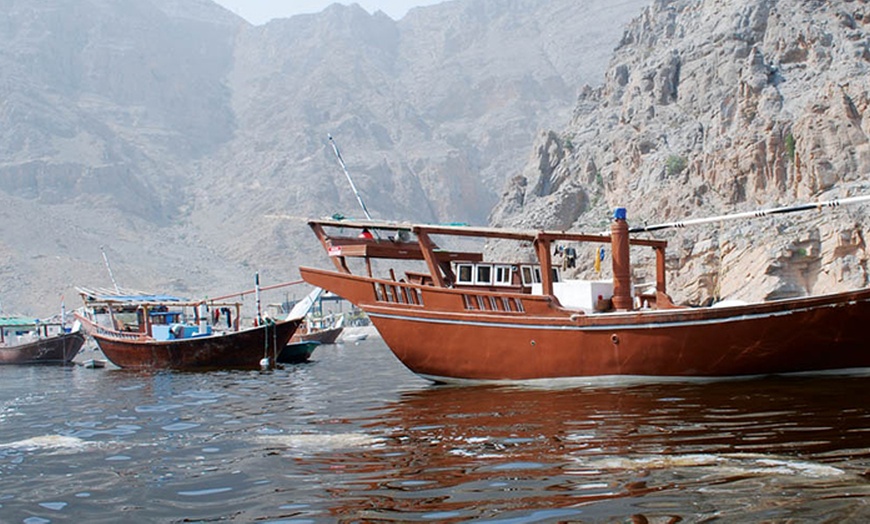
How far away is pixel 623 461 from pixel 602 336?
962cm

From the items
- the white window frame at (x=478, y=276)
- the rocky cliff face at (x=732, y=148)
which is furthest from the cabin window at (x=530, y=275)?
the rocky cliff face at (x=732, y=148)

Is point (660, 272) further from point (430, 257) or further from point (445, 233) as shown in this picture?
point (430, 257)

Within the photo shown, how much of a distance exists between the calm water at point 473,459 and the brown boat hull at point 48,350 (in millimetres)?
40650

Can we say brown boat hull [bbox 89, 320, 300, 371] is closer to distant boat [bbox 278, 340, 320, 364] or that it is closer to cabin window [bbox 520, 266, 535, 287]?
distant boat [bbox 278, 340, 320, 364]

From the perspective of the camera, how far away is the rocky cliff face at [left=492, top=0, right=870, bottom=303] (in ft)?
221

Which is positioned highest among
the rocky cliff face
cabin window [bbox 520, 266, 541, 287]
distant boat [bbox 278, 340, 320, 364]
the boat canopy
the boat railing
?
the rocky cliff face

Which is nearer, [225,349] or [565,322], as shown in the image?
[565,322]

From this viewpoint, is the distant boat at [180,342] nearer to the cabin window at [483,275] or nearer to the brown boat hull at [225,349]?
the brown boat hull at [225,349]

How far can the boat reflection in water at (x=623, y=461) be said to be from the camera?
7.65 m

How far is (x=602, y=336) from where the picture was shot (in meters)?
19.2

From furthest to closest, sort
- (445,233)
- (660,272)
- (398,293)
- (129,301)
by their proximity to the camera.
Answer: (129,301)
(660,272)
(398,293)
(445,233)

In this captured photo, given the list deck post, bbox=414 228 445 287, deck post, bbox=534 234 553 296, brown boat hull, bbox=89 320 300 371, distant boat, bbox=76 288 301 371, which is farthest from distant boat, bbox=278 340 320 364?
deck post, bbox=534 234 553 296

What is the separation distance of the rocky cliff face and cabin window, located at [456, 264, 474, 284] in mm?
47656

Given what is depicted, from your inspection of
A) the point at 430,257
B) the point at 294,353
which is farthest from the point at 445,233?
the point at 294,353
